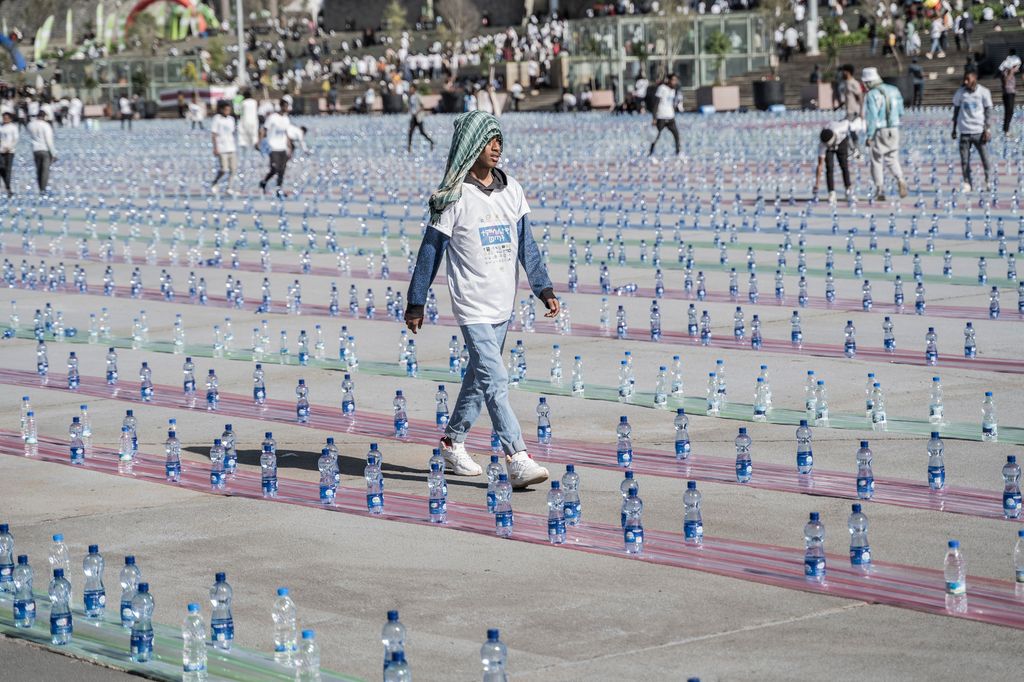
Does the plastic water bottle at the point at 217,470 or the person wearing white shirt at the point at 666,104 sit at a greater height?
the person wearing white shirt at the point at 666,104

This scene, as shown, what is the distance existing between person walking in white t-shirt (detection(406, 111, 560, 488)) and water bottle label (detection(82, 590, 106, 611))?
8.33ft

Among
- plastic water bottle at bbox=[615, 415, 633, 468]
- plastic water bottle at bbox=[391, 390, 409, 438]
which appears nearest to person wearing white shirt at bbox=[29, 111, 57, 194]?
plastic water bottle at bbox=[391, 390, 409, 438]

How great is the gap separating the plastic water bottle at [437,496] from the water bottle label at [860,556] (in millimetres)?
2182

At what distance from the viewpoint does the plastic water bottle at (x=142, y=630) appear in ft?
23.1

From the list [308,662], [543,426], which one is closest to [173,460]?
[543,426]

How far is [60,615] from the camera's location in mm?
7285

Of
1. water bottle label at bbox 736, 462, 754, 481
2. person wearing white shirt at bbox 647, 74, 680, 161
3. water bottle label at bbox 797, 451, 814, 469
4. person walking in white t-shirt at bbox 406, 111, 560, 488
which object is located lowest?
water bottle label at bbox 736, 462, 754, 481

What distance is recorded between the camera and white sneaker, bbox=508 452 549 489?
9602 mm

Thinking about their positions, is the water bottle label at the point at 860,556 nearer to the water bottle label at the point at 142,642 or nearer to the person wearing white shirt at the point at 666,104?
the water bottle label at the point at 142,642

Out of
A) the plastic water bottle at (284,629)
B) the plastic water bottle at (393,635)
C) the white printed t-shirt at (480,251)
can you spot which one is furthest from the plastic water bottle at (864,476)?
the plastic water bottle at (393,635)

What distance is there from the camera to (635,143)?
42875mm

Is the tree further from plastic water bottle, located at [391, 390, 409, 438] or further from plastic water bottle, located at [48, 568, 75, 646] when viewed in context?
plastic water bottle, located at [48, 568, 75, 646]

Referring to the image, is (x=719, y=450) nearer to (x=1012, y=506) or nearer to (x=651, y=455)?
(x=651, y=455)

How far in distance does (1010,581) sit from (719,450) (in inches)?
121
